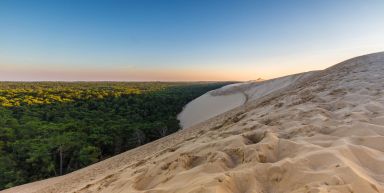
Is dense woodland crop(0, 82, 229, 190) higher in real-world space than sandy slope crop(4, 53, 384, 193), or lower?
lower

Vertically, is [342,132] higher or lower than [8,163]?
higher

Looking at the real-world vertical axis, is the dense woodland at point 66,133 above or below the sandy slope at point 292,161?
below

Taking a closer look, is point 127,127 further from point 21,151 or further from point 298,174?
point 298,174

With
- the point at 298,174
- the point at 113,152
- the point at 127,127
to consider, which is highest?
the point at 298,174

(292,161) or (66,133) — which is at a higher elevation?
(292,161)

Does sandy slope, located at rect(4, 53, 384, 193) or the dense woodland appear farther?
the dense woodland

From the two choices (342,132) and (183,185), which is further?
(342,132)

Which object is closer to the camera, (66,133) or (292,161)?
(292,161)

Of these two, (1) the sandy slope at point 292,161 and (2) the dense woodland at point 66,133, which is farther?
(2) the dense woodland at point 66,133

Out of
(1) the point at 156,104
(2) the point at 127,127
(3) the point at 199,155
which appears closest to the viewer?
(3) the point at 199,155

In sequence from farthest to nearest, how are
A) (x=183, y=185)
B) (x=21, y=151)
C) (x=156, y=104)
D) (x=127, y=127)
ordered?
(x=156, y=104) → (x=127, y=127) → (x=21, y=151) → (x=183, y=185)

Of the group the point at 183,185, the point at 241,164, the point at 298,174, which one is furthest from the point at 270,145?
the point at 183,185
